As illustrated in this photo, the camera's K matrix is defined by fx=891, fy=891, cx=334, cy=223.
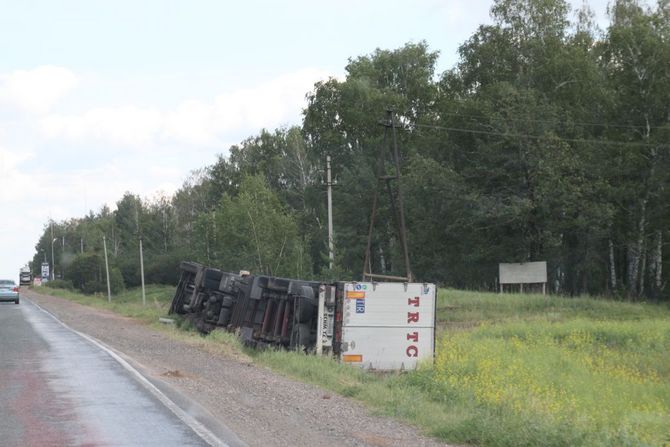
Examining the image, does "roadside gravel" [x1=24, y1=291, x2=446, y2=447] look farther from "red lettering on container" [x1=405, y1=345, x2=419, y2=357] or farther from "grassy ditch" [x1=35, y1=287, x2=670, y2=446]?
"red lettering on container" [x1=405, y1=345, x2=419, y2=357]

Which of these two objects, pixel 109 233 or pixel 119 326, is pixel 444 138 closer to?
pixel 119 326

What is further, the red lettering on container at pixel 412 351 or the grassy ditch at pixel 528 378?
the red lettering on container at pixel 412 351

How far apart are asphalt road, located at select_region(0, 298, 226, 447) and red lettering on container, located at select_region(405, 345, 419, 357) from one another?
6.26 m

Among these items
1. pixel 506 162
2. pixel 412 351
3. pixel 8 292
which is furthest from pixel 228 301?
pixel 8 292

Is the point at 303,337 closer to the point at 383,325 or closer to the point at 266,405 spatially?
the point at 383,325

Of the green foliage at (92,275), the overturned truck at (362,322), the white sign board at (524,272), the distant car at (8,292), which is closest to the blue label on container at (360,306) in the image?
the overturned truck at (362,322)

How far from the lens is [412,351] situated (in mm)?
20062

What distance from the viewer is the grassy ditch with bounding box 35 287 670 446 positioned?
35.8 ft

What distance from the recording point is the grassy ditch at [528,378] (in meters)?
10.9

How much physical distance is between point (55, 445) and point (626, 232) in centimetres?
4719

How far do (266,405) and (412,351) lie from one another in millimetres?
7616

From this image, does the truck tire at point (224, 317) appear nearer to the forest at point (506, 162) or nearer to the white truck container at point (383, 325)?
the white truck container at point (383, 325)

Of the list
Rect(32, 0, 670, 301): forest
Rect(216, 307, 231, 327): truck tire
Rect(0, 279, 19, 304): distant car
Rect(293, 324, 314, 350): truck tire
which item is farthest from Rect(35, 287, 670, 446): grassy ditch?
Rect(0, 279, 19, 304): distant car

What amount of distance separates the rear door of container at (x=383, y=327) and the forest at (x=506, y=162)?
77.0 feet
